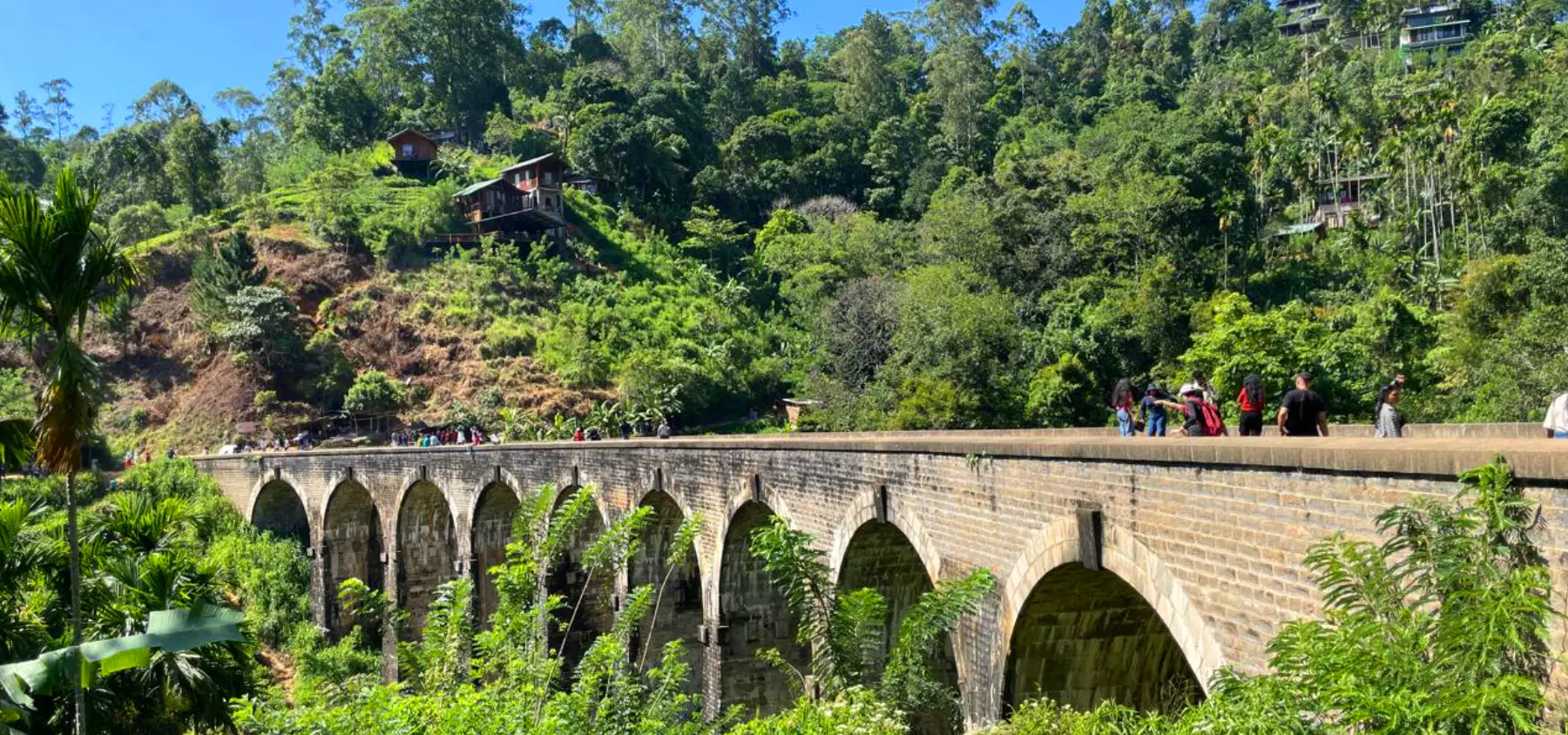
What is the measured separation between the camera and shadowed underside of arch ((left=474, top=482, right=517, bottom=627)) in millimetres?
26844

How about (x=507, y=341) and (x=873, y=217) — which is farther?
(x=873, y=217)

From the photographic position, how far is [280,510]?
4009 centimetres

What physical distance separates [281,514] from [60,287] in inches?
1412

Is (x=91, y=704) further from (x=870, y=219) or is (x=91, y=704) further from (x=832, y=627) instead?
(x=870, y=219)

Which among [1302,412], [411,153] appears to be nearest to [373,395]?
[411,153]

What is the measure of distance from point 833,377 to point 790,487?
25.4 m

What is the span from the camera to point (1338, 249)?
152 feet

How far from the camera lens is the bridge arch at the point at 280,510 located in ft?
125

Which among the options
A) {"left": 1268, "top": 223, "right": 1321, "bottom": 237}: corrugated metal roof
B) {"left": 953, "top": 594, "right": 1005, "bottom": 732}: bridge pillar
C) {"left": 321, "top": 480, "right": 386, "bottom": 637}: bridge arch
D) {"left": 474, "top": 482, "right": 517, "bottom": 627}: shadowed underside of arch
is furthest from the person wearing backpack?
{"left": 1268, "top": 223, "right": 1321, "bottom": 237}: corrugated metal roof

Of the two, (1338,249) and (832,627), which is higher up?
(1338,249)

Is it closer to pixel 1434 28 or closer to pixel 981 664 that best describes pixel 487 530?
pixel 981 664

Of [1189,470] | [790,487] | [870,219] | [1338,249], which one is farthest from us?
[870,219]

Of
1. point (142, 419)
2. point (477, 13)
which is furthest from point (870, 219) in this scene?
point (477, 13)

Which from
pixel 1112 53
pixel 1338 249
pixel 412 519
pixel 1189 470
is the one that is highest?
pixel 1112 53
